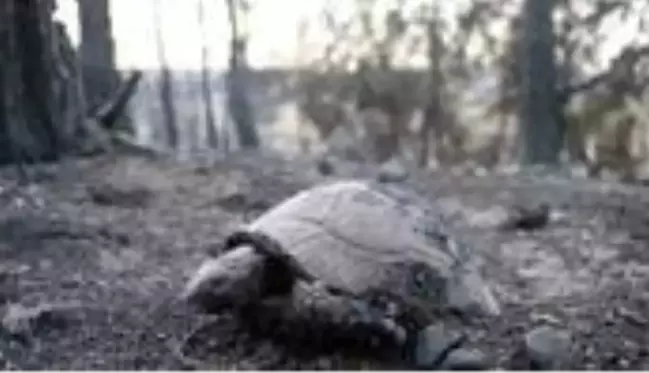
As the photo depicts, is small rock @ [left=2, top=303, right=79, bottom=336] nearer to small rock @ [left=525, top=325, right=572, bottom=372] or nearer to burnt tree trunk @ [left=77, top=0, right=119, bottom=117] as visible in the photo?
small rock @ [left=525, top=325, right=572, bottom=372]

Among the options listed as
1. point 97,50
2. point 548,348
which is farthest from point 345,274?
point 97,50

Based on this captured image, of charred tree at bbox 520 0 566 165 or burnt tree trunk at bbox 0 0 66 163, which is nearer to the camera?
burnt tree trunk at bbox 0 0 66 163

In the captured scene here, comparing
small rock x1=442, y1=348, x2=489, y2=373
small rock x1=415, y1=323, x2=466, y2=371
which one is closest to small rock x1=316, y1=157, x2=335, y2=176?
small rock x1=415, y1=323, x2=466, y2=371

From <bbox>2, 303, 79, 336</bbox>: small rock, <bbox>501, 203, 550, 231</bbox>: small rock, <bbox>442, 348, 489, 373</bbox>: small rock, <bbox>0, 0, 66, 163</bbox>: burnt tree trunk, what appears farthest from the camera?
<bbox>0, 0, 66, 163</bbox>: burnt tree trunk

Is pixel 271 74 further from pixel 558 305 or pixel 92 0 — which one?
pixel 558 305

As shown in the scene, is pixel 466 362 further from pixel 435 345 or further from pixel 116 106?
pixel 116 106

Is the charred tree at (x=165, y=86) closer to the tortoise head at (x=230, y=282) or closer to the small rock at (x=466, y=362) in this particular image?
the tortoise head at (x=230, y=282)

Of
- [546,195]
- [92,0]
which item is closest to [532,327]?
[546,195]

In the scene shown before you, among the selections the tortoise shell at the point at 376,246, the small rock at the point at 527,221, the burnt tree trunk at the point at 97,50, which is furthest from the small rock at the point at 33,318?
the burnt tree trunk at the point at 97,50
